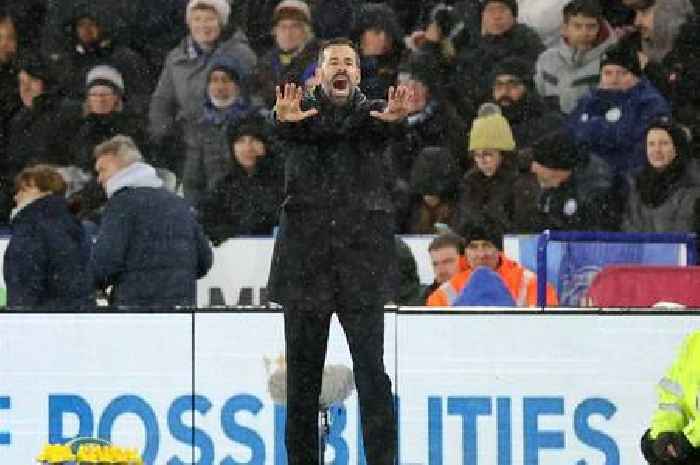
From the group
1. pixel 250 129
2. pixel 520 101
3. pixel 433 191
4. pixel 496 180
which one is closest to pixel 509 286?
pixel 496 180

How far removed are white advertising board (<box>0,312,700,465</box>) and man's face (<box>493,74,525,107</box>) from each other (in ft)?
11.5

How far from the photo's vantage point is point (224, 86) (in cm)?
1249

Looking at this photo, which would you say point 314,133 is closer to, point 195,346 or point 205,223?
point 195,346

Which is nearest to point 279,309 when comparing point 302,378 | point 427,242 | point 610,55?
point 302,378

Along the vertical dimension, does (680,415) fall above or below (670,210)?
below

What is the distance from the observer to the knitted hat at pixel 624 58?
11.9 metres

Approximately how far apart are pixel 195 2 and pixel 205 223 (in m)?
1.43

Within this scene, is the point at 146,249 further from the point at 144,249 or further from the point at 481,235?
the point at 481,235

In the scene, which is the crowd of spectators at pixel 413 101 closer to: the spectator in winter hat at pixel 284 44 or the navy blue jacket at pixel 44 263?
the spectator in winter hat at pixel 284 44

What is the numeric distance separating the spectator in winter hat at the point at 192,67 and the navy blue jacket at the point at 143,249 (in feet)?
9.08

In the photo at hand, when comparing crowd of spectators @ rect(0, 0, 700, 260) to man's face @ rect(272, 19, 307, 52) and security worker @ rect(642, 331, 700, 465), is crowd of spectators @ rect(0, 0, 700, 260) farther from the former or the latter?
security worker @ rect(642, 331, 700, 465)

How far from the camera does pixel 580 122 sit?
12023mm

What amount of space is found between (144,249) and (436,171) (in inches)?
A: 104

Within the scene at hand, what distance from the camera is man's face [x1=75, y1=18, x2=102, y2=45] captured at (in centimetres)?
1285
